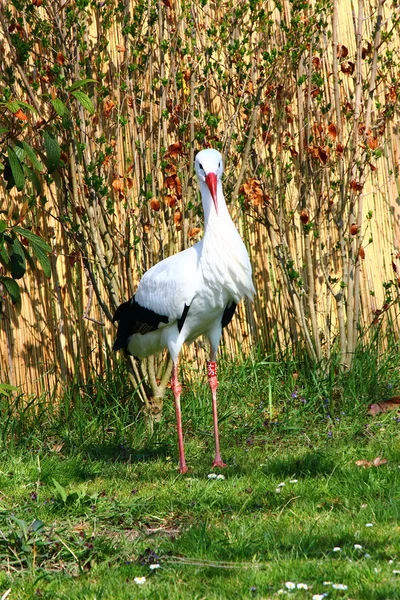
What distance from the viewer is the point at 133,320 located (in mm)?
5531

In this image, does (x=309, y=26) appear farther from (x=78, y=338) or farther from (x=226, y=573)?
(x=226, y=573)

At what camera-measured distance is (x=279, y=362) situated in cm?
649

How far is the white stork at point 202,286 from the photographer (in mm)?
5023

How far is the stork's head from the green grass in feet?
5.10

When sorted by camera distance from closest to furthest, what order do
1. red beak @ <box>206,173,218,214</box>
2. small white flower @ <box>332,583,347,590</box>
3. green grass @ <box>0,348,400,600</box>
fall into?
small white flower @ <box>332,583,347,590</box> → green grass @ <box>0,348,400,600</box> → red beak @ <box>206,173,218,214</box>

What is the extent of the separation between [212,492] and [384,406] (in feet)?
5.96

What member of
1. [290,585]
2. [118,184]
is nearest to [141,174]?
[118,184]

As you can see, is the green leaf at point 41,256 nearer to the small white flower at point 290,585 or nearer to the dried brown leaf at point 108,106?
the dried brown leaf at point 108,106

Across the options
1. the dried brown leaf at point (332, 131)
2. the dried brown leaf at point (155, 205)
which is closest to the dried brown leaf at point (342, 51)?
the dried brown leaf at point (332, 131)

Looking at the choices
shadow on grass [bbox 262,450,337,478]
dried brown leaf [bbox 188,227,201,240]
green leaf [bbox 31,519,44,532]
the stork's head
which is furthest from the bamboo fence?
green leaf [bbox 31,519,44,532]

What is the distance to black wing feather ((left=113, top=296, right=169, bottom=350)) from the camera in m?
5.36

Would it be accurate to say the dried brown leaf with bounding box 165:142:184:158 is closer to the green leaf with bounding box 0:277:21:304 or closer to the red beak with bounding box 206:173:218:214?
the red beak with bounding box 206:173:218:214

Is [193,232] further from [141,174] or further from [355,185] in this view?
[355,185]

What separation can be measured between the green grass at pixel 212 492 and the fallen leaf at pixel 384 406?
0.06 m
